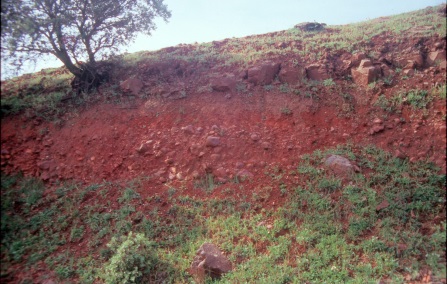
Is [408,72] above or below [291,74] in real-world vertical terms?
below

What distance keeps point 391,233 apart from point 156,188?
3.74 m

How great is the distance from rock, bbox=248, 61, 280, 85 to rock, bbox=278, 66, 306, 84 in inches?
7.5

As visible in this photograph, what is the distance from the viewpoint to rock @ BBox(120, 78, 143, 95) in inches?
288

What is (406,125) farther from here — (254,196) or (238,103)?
(238,103)

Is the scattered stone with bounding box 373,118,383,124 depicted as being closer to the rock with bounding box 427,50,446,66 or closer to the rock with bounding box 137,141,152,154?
the rock with bounding box 427,50,446,66

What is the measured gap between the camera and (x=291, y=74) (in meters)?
7.07

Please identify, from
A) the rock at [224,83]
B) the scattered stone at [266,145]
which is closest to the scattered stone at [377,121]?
the scattered stone at [266,145]

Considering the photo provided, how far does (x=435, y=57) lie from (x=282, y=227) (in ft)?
12.1

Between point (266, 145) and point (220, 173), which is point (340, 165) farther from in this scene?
point (220, 173)

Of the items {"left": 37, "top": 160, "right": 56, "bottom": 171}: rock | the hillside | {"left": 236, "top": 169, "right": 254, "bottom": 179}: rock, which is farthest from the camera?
{"left": 236, "top": 169, "right": 254, "bottom": 179}: rock

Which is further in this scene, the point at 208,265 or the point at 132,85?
the point at 132,85

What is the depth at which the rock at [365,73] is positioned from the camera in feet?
19.9

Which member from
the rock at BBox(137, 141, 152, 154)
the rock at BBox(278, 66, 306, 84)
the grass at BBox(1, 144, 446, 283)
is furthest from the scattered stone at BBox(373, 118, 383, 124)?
the rock at BBox(137, 141, 152, 154)

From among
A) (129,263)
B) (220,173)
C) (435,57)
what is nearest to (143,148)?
(220,173)
